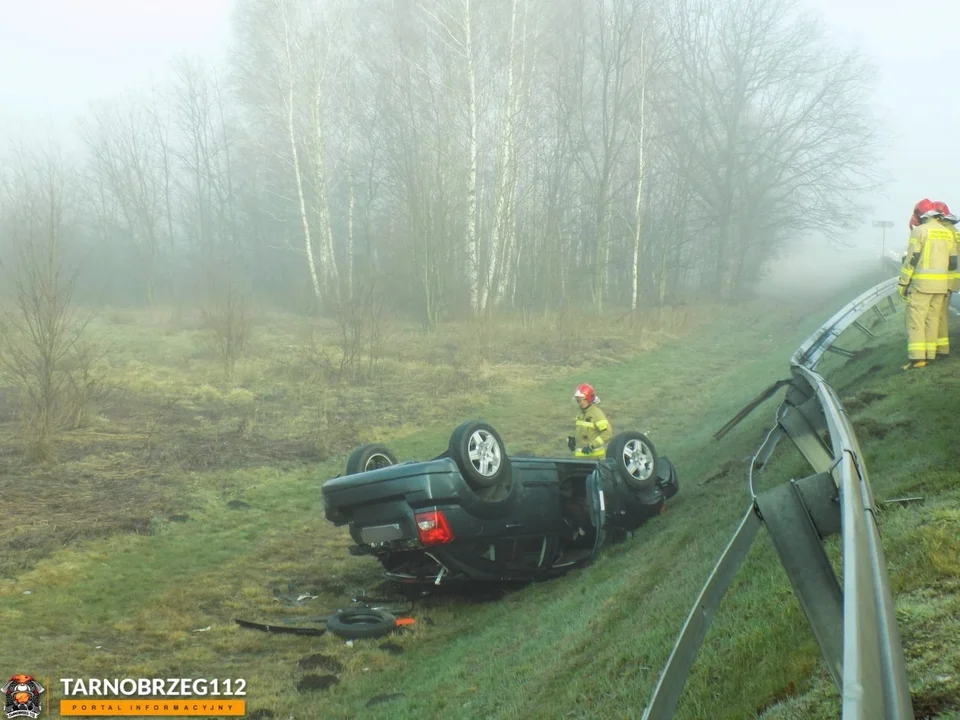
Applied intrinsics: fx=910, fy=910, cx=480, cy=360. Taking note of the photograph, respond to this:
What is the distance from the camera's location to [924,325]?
9594mm

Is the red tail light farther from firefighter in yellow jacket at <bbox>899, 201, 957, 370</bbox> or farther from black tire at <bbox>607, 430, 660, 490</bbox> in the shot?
firefighter in yellow jacket at <bbox>899, 201, 957, 370</bbox>

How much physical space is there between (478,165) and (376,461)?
77.7 ft

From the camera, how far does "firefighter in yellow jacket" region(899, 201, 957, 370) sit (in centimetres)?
957

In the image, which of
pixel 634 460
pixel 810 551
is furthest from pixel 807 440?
pixel 634 460

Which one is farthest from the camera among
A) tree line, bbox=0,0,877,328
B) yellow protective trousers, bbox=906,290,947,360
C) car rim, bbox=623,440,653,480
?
tree line, bbox=0,0,877,328

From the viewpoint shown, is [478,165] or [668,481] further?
[478,165]

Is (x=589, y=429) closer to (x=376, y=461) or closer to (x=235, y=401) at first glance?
(x=376, y=461)

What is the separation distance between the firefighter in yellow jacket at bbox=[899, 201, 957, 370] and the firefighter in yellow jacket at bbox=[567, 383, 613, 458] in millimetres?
3253

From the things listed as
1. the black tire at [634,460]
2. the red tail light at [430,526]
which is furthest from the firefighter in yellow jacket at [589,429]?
the red tail light at [430,526]

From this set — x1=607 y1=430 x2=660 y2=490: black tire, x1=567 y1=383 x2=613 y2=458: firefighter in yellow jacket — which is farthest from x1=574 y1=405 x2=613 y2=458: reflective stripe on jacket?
x1=607 y1=430 x2=660 y2=490: black tire

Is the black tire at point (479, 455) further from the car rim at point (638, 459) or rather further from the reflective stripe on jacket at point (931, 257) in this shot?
the reflective stripe on jacket at point (931, 257)

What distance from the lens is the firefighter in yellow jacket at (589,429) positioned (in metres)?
10.0

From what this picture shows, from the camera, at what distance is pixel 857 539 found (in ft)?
7.16

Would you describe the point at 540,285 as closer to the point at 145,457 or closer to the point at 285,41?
the point at 285,41
